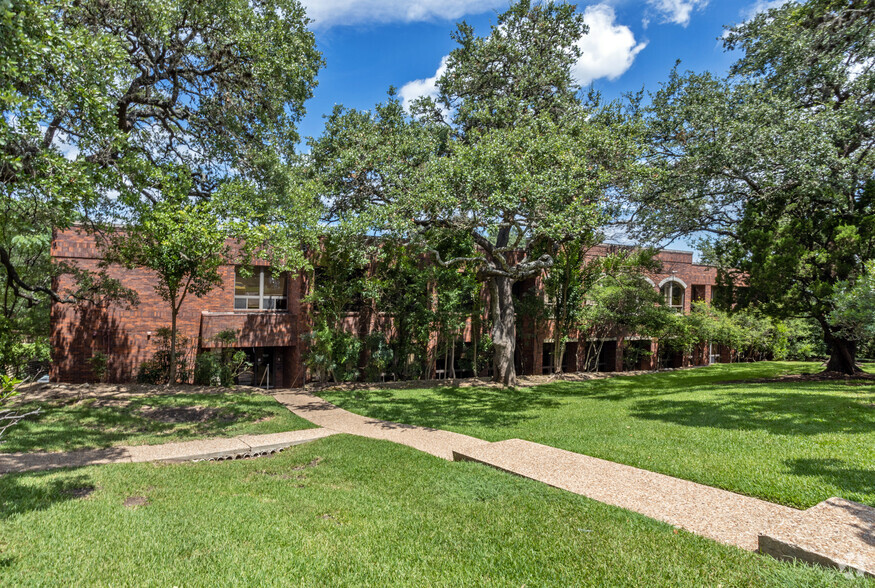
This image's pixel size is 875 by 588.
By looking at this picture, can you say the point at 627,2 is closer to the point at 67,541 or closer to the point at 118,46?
the point at 118,46

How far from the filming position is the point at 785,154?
12344 millimetres

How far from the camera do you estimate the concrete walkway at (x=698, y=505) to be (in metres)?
3.50

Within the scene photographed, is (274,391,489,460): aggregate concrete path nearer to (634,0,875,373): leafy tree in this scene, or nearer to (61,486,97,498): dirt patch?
(61,486,97,498): dirt patch

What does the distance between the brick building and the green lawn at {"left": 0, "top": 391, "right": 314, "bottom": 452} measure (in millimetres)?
3358

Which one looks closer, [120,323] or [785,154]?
[785,154]

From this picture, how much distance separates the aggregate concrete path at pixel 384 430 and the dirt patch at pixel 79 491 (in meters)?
4.09

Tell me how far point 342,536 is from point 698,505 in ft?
11.9

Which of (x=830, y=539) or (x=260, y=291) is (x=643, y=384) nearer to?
(x=830, y=539)

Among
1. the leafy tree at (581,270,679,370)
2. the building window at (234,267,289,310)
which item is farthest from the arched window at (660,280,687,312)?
the building window at (234,267,289,310)

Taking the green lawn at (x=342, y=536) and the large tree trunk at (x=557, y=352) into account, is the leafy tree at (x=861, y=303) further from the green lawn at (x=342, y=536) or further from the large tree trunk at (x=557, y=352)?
the large tree trunk at (x=557, y=352)

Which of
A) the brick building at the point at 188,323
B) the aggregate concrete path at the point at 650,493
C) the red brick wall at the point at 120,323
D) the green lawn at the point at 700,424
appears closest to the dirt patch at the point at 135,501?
the aggregate concrete path at the point at 650,493

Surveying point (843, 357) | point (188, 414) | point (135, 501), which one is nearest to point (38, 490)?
point (135, 501)

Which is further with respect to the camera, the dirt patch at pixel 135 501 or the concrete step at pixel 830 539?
the dirt patch at pixel 135 501

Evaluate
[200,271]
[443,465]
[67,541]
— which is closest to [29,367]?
[200,271]
